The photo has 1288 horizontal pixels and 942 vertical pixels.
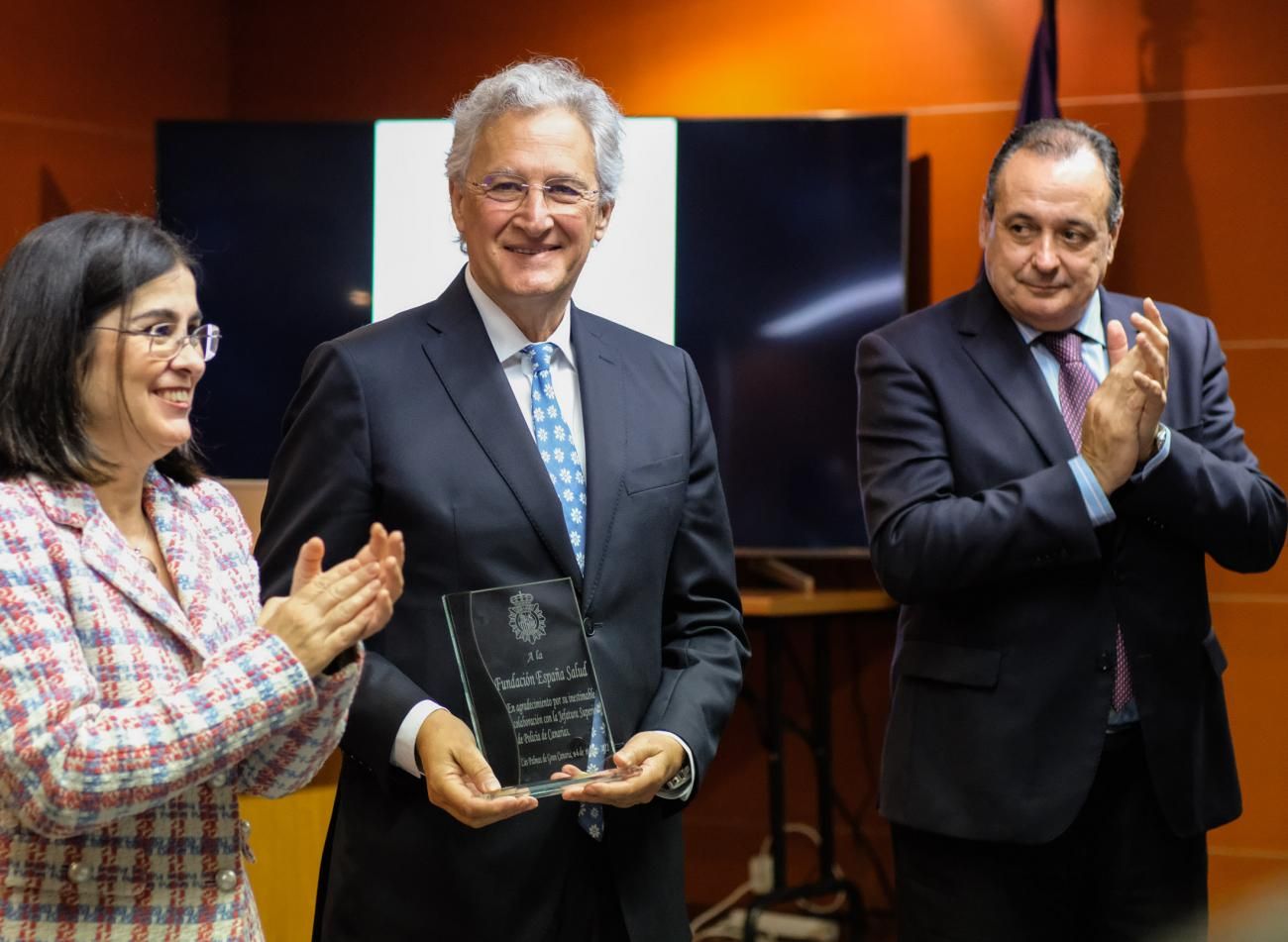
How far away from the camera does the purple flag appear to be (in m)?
4.16

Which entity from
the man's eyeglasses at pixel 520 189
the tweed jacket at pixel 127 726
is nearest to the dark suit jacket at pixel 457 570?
the man's eyeglasses at pixel 520 189

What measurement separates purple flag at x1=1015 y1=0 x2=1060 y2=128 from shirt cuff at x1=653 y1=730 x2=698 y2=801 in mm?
2748

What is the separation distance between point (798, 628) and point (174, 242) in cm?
330

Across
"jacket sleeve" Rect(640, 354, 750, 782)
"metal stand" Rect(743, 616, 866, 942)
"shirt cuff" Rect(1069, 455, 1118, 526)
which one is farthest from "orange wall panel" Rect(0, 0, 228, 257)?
"shirt cuff" Rect(1069, 455, 1118, 526)

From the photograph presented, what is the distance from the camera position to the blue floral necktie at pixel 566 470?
1.98 m

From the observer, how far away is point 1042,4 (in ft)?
13.8

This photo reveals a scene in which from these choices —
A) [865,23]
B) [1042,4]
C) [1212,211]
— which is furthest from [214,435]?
[1212,211]

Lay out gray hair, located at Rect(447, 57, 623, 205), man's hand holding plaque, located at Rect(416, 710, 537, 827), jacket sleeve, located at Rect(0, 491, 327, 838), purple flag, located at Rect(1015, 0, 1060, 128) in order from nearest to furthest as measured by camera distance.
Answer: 1. jacket sleeve, located at Rect(0, 491, 327, 838)
2. man's hand holding plaque, located at Rect(416, 710, 537, 827)
3. gray hair, located at Rect(447, 57, 623, 205)
4. purple flag, located at Rect(1015, 0, 1060, 128)

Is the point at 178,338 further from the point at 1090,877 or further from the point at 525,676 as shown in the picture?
the point at 1090,877

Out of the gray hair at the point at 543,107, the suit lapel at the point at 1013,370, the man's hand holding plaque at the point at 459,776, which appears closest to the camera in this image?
the man's hand holding plaque at the point at 459,776

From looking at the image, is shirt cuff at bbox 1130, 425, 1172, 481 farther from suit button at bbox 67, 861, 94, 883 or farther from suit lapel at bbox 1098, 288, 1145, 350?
suit button at bbox 67, 861, 94, 883

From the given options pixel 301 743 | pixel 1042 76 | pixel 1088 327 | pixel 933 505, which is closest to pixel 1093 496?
pixel 933 505

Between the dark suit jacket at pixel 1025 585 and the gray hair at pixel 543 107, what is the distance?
2.13 feet

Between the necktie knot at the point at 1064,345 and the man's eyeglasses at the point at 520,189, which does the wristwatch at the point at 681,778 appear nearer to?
the man's eyeglasses at the point at 520,189
